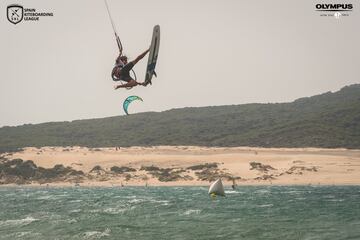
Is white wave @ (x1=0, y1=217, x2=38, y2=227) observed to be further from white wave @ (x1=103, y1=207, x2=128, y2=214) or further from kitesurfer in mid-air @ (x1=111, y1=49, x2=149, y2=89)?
kitesurfer in mid-air @ (x1=111, y1=49, x2=149, y2=89)

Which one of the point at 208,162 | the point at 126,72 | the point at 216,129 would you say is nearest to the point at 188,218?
the point at 126,72

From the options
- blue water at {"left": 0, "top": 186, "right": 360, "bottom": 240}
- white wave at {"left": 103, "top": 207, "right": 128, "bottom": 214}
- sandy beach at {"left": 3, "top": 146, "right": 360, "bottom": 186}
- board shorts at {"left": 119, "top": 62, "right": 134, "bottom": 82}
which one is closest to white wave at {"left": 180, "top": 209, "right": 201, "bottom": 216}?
blue water at {"left": 0, "top": 186, "right": 360, "bottom": 240}

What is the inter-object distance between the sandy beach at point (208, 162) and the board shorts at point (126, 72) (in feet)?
201

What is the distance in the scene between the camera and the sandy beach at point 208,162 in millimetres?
79812

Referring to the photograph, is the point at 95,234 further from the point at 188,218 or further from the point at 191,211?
the point at 191,211

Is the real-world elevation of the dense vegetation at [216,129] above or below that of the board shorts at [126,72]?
above

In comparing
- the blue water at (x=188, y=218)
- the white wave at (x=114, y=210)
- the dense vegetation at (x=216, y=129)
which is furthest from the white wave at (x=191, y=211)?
the dense vegetation at (x=216, y=129)

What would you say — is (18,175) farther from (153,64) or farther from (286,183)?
(153,64)

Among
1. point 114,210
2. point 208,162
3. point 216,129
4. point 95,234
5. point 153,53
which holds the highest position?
point 216,129

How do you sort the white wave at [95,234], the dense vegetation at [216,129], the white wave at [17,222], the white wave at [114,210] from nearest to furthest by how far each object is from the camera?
the white wave at [95,234] → the white wave at [17,222] → the white wave at [114,210] → the dense vegetation at [216,129]

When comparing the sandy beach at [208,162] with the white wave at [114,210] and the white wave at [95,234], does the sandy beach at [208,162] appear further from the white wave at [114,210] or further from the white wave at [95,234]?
the white wave at [95,234]

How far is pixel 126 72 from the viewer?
16.9 meters

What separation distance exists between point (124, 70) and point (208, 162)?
3136 inches

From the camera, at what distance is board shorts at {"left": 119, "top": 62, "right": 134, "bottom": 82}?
16.8 metres
